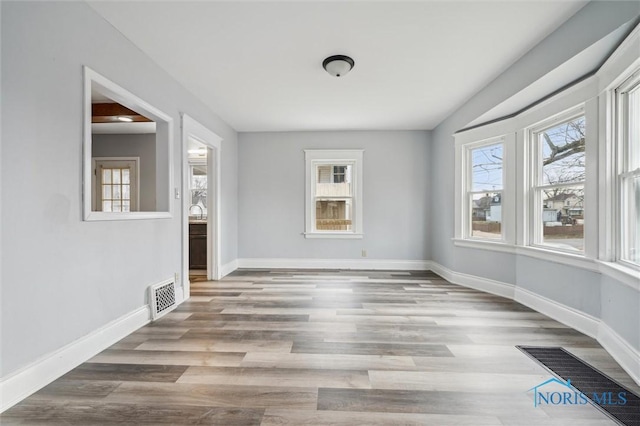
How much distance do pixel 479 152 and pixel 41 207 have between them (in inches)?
183

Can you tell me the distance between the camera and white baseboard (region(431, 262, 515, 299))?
372cm

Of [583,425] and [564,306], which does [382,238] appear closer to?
[564,306]

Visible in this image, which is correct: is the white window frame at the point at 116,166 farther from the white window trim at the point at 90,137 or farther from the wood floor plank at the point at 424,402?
the wood floor plank at the point at 424,402

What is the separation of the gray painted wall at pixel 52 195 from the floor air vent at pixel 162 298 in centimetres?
24

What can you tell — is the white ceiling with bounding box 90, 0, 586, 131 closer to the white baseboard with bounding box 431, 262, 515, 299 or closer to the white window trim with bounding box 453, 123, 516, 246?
the white window trim with bounding box 453, 123, 516, 246

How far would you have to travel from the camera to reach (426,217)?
17.9 ft

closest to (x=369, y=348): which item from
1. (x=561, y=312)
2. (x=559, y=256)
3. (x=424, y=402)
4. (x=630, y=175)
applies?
(x=424, y=402)

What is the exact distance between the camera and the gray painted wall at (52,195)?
5.50 feet

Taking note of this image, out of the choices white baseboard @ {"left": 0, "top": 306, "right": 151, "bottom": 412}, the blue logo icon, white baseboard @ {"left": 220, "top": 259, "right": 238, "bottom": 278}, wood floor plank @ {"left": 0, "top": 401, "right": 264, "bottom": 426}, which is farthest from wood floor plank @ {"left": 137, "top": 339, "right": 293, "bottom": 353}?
white baseboard @ {"left": 220, "top": 259, "right": 238, "bottom": 278}

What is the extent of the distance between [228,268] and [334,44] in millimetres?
3881

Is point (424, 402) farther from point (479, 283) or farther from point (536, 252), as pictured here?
point (479, 283)

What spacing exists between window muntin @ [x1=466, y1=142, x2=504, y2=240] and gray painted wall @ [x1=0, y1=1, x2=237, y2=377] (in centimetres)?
415

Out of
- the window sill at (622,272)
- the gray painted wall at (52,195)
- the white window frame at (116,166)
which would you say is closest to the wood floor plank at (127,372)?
the gray painted wall at (52,195)

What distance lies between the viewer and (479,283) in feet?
13.5
